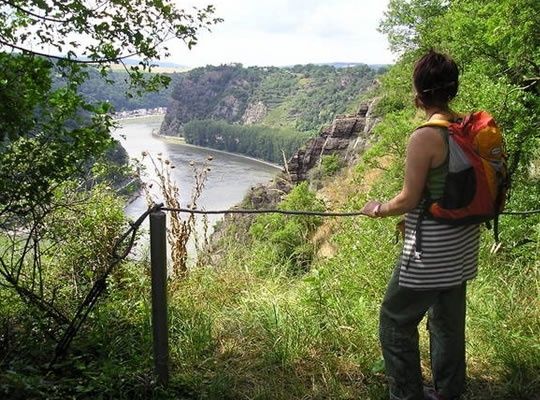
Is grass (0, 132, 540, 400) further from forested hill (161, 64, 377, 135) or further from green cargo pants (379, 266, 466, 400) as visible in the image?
forested hill (161, 64, 377, 135)

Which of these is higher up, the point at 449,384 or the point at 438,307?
the point at 438,307

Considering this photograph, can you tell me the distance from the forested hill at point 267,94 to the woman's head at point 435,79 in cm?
10862

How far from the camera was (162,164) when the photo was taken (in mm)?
5316

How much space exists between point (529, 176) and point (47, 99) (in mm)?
5599

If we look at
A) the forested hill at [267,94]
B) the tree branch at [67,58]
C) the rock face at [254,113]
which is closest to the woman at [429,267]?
the tree branch at [67,58]

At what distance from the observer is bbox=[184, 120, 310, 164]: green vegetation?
9991 centimetres

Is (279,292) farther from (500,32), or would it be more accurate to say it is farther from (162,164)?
(500,32)

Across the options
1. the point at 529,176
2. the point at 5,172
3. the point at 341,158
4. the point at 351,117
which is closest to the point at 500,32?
the point at 529,176

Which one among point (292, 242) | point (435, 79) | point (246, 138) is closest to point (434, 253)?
point (435, 79)

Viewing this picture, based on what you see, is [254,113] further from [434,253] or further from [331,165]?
[434,253]

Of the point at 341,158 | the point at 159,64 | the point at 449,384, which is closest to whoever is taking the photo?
the point at 449,384

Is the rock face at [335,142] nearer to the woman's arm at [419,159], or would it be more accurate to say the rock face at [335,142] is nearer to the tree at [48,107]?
the tree at [48,107]

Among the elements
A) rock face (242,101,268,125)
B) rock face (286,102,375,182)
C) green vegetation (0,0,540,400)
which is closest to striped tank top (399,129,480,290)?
green vegetation (0,0,540,400)

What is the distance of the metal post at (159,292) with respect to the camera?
234 centimetres
